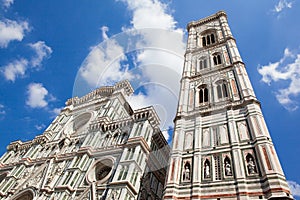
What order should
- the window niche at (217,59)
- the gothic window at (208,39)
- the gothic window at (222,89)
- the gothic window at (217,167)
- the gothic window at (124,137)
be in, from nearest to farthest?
the gothic window at (217,167), the gothic window at (222,89), the gothic window at (124,137), the window niche at (217,59), the gothic window at (208,39)

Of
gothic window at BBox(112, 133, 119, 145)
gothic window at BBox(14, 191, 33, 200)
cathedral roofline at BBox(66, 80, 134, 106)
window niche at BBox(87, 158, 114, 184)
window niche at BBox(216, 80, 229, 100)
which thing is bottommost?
gothic window at BBox(14, 191, 33, 200)

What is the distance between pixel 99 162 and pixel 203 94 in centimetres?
1094

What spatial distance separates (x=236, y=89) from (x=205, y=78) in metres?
4.00

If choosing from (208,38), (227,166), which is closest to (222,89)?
(227,166)

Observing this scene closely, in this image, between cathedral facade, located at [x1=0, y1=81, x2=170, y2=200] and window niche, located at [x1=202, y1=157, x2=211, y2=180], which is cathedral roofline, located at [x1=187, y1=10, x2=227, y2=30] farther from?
window niche, located at [x1=202, y1=157, x2=211, y2=180]

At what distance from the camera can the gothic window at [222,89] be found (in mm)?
16953

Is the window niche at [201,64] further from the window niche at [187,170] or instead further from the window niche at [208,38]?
the window niche at [187,170]

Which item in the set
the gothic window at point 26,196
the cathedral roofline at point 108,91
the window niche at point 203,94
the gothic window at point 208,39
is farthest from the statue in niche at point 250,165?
the cathedral roofline at point 108,91

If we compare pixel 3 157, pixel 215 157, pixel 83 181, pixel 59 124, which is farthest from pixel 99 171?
pixel 3 157

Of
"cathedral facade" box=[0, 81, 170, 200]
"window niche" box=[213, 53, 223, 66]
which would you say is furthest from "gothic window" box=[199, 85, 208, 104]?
"cathedral facade" box=[0, 81, 170, 200]

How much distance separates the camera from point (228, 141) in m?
12.7

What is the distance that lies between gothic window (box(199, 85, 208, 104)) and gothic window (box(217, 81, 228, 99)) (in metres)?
1.08

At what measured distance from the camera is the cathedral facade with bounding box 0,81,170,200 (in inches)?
615

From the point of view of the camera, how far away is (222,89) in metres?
17.6
